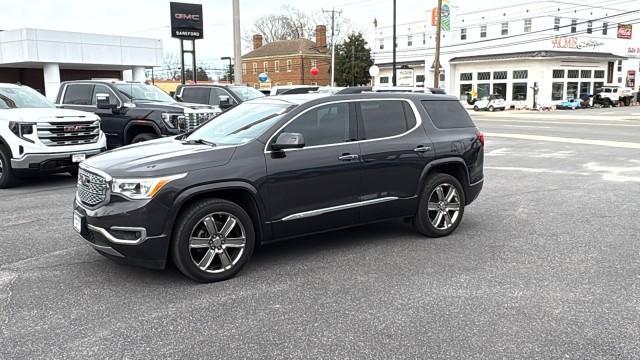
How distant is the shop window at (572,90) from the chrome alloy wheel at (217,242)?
5508cm

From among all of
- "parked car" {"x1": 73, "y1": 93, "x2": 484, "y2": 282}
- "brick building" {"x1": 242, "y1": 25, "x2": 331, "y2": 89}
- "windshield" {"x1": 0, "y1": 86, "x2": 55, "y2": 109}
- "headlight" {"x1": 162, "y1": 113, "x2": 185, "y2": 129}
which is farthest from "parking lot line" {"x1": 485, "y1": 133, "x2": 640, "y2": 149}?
"brick building" {"x1": 242, "y1": 25, "x2": 331, "y2": 89}

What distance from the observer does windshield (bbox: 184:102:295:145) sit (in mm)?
5461

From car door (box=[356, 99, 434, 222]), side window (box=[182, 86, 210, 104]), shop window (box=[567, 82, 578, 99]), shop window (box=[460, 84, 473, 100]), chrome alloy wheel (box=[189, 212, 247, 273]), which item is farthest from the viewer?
shop window (box=[460, 84, 473, 100])

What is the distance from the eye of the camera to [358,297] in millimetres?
4621

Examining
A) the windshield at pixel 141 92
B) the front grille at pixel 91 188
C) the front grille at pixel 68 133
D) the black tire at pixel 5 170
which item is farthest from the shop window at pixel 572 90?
the front grille at pixel 91 188

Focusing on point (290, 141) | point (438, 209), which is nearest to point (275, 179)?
point (290, 141)

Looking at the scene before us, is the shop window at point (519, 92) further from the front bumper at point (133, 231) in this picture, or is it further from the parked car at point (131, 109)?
the front bumper at point (133, 231)

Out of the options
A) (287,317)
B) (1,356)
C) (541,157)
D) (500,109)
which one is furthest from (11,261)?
(500,109)

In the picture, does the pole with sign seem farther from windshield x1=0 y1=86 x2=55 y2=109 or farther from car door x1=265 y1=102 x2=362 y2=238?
car door x1=265 y1=102 x2=362 y2=238

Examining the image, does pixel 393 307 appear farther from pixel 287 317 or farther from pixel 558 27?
pixel 558 27

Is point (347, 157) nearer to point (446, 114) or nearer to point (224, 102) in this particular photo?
point (446, 114)

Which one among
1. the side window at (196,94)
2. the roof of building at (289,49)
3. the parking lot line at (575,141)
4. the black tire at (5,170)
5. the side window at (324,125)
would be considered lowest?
the parking lot line at (575,141)

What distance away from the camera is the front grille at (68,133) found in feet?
31.8

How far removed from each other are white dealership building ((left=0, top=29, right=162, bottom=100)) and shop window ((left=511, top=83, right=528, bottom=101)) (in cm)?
3426
